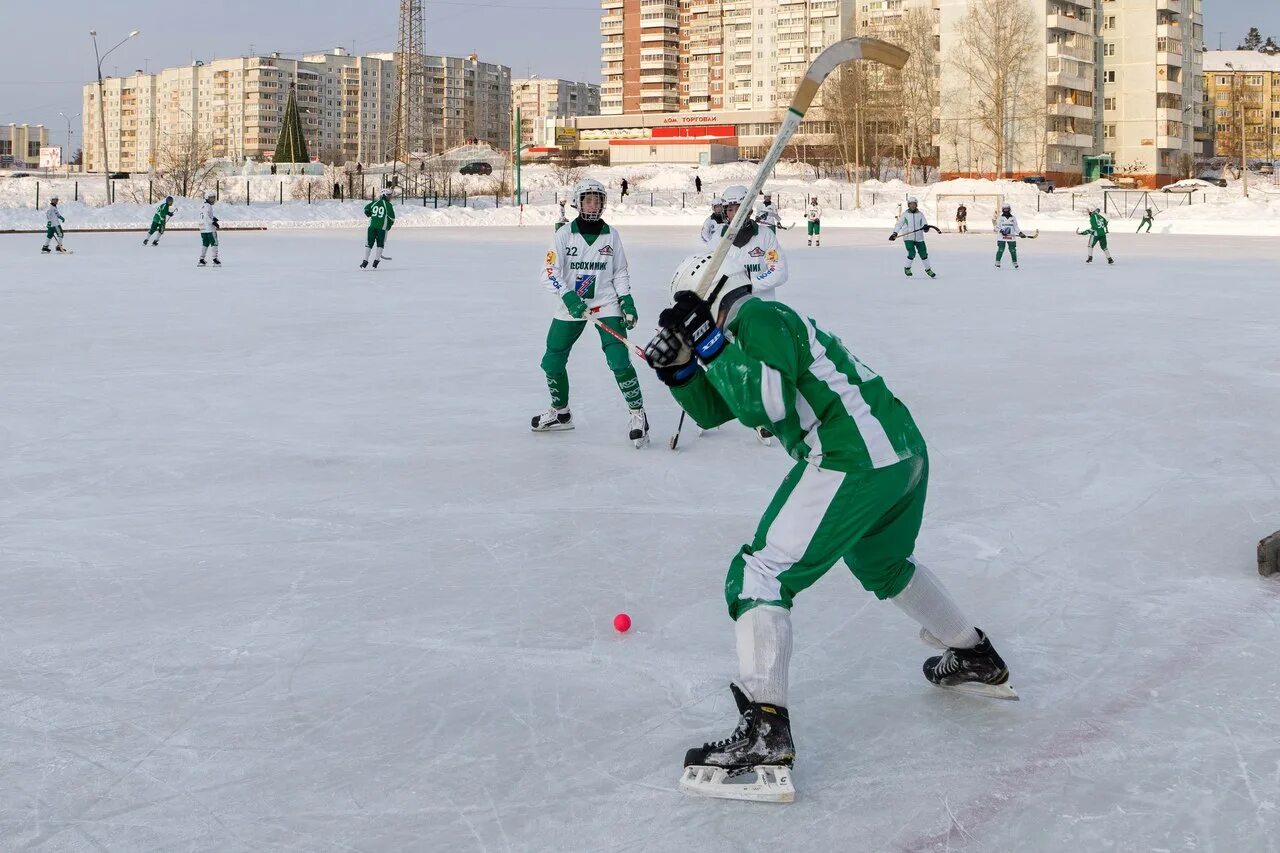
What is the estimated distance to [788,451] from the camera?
2.90 m

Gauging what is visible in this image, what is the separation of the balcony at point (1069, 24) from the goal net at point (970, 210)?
59.4 ft

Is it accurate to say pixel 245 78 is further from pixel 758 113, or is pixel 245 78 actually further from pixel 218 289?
pixel 218 289

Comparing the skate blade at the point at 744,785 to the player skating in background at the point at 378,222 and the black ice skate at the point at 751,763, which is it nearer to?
the black ice skate at the point at 751,763

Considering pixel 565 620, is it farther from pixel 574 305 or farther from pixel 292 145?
pixel 292 145

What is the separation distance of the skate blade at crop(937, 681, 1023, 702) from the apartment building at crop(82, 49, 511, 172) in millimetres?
134128

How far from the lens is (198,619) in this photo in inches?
159

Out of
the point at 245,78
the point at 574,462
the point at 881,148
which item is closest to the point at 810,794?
the point at 574,462

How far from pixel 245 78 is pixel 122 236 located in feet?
392

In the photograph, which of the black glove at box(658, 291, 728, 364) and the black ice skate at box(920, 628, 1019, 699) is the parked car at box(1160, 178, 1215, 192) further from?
the black glove at box(658, 291, 728, 364)

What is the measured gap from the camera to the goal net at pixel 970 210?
42706mm

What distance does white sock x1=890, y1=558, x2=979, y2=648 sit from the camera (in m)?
3.23

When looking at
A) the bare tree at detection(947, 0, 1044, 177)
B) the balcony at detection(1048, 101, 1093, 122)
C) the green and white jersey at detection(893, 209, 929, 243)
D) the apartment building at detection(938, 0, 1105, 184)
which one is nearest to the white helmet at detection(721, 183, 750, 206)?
the green and white jersey at detection(893, 209, 929, 243)

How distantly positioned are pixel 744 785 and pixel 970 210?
4910 centimetres

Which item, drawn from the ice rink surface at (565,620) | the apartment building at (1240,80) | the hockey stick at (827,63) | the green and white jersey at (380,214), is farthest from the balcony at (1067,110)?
the hockey stick at (827,63)
